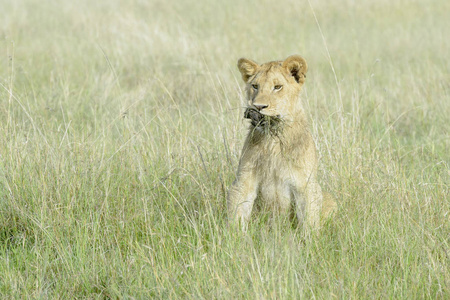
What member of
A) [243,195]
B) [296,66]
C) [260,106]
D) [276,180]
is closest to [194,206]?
[243,195]

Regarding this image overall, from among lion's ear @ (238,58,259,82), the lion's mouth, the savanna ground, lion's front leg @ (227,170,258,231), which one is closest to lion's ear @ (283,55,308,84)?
lion's ear @ (238,58,259,82)

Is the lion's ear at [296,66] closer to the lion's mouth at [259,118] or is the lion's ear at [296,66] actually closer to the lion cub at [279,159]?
the lion cub at [279,159]

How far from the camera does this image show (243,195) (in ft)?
13.3

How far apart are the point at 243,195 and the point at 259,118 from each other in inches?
20.0

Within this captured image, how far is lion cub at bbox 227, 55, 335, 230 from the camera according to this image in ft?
13.2

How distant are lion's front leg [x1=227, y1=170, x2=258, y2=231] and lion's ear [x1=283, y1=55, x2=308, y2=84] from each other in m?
0.69

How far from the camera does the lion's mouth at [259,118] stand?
3.86 meters

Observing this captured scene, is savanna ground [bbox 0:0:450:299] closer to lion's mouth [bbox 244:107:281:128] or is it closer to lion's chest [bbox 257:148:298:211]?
lion's chest [bbox 257:148:298:211]

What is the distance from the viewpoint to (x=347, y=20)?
1360 centimetres

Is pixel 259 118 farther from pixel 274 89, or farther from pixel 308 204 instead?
pixel 308 204

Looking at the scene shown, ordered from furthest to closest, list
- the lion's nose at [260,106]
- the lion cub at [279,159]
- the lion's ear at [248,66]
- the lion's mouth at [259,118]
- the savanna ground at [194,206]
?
1. the lion's ear at [248,66]
2. the lion cub at [279,159]
3. the lion's mouth at [259,118]
4. the lion's nose at [260,106]
5. the savanna ground at [194,206]

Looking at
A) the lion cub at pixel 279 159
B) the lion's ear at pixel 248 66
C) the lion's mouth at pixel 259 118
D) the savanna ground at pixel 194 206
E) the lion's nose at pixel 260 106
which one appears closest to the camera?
the savanna ground at pixel 194 206

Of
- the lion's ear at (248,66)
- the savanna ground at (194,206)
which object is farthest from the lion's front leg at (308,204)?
the lion's ear at (248,66)

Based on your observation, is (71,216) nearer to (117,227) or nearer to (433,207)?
(117,227)
